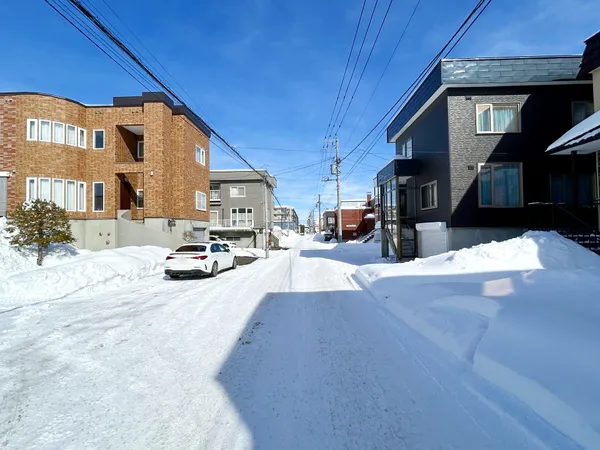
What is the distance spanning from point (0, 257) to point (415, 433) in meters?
15.4

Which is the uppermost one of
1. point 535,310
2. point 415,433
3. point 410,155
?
point 410,155

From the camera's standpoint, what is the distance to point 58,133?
1911 cm

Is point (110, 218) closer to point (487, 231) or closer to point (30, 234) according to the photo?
point (30, 234)

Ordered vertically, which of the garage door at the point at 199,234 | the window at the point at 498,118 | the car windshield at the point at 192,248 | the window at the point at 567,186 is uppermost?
the window at the point at 498,118

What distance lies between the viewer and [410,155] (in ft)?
57.8

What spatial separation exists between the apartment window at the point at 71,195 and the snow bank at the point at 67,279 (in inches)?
314

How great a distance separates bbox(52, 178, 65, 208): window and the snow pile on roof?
62.7ft

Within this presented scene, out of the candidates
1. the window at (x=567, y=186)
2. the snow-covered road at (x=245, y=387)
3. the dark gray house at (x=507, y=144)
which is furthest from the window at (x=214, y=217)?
the window at (x=567, y=186)

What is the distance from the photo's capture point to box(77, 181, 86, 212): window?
20109mm

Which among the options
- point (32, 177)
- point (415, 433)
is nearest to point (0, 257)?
point (32, 177)

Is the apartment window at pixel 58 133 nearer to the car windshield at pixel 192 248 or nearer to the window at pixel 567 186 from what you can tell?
the car windshield at pixel 192 248

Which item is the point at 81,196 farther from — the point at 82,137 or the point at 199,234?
the point at 199,234

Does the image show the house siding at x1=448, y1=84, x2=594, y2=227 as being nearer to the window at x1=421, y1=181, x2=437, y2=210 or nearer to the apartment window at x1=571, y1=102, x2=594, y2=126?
the apartment window at x1=571, y1=102, x2=594, y2=126

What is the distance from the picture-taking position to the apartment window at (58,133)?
18920mm
